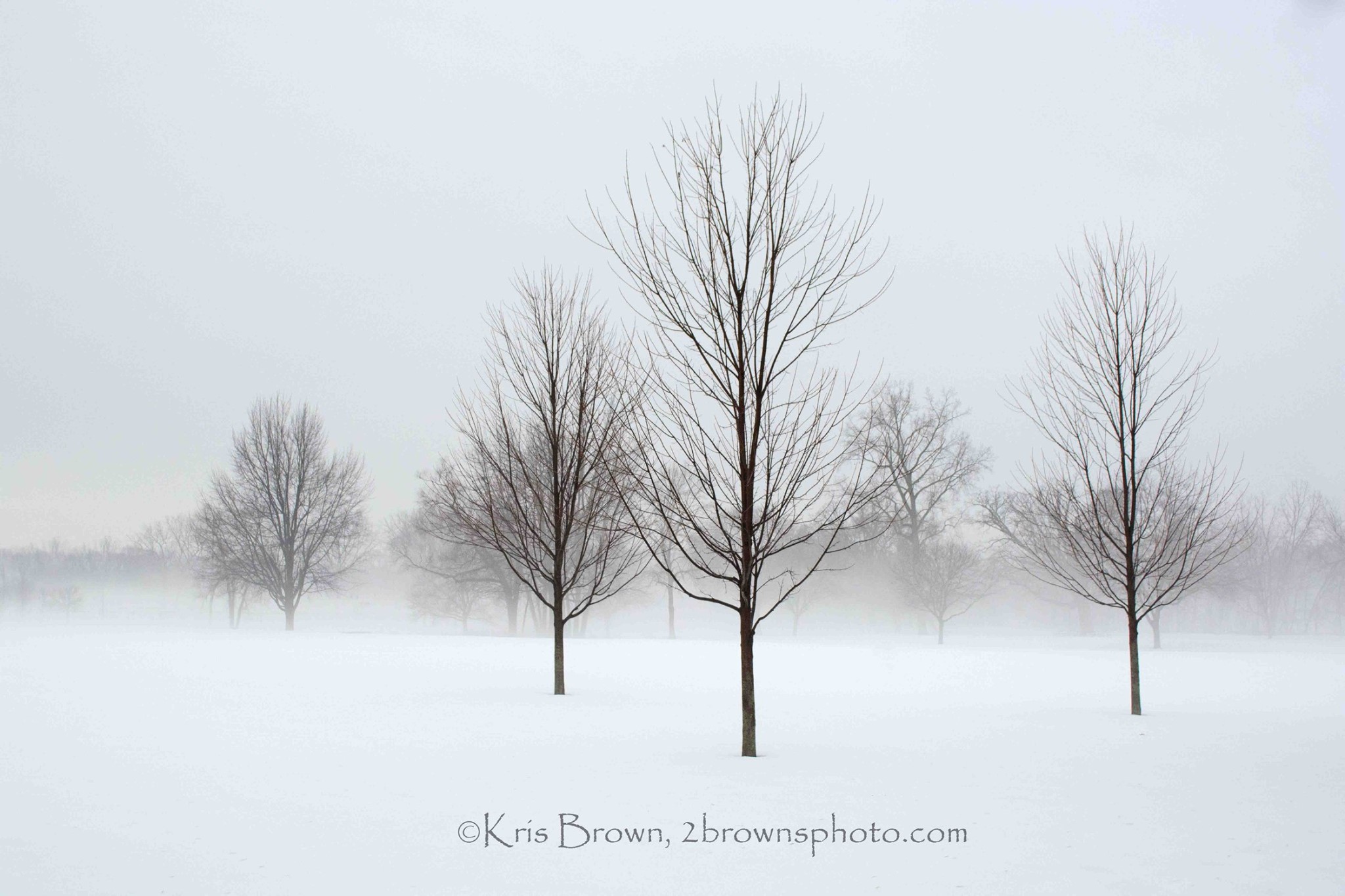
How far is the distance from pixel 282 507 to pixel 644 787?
33.3 metres

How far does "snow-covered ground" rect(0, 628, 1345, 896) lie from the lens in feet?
16.1

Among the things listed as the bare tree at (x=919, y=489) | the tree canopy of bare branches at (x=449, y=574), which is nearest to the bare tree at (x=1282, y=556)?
the bare tree at (x=919, y=489)

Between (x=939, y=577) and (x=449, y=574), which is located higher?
(x=939, y=577)

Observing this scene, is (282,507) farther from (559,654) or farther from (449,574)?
(559,654)

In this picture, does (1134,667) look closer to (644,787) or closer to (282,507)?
(644,787)

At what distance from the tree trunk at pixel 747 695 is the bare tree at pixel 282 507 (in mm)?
31625

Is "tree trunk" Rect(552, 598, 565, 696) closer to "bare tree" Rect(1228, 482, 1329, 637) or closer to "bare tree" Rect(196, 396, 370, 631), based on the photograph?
"bare tree" Rect(196, 396, 370, 631)

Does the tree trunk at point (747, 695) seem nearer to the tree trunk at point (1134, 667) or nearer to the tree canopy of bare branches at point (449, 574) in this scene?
the tree trunk at point (1134, 667)

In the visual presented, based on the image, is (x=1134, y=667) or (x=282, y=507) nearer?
(x=1134, y=667)

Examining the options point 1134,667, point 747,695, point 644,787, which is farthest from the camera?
point 1134,667

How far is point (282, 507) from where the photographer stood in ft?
117

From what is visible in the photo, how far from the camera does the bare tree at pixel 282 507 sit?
35594mm

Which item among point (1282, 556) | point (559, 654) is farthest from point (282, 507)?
point (1282, 556)

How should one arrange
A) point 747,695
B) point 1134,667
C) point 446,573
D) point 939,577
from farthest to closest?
point 446,573 → point 939,577 → point 1134,667 → point 747,695
